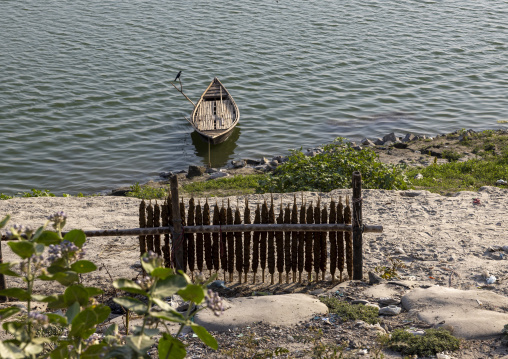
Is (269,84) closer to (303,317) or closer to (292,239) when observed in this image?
(292,239)

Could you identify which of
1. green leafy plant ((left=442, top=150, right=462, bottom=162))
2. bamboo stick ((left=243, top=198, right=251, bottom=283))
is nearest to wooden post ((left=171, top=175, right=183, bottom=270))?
bamboo stick ((left=243, top=198, right=251, bottom=283))

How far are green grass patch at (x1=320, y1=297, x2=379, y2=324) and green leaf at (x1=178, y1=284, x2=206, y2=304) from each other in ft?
11.1

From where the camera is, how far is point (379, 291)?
5977 millimetres

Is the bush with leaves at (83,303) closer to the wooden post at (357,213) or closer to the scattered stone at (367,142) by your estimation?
the wooden post at (357,213)

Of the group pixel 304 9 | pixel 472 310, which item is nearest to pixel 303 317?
pixel 472 310

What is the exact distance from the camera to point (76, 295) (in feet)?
7.15

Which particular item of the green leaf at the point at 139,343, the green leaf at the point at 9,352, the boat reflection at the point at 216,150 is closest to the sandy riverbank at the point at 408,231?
the green leaf at the point at 139,343

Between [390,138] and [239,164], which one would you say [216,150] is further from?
[390,138]

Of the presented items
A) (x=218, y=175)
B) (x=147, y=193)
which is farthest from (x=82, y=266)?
(x=218, y=175)

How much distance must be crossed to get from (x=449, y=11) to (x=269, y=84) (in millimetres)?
13680

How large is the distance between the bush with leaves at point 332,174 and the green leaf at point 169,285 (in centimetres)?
830

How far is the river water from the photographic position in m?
15.5

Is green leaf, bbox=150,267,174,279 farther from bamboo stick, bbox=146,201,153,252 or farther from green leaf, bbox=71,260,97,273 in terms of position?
bamboo stick, bbox=146,201,153,252

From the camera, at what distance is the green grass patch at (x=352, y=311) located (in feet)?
17.0
